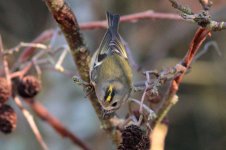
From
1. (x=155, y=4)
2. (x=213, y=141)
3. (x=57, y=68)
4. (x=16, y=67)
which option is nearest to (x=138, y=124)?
(x=57, y=68)

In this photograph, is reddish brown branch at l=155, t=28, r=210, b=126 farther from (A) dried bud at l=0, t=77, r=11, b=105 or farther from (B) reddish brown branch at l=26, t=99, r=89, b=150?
(A) dried bud at l=0, t=77, r=11, b=105

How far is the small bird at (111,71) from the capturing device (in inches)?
52.2

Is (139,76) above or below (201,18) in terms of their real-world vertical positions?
above

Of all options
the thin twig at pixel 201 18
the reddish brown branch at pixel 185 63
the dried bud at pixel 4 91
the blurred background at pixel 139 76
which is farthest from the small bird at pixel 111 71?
the blurred background at pixel 139 76

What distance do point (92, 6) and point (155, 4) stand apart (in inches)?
17.4

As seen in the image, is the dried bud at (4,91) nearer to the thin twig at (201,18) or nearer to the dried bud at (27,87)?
the dried bud at (27,87)

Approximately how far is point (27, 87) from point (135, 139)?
475 mm

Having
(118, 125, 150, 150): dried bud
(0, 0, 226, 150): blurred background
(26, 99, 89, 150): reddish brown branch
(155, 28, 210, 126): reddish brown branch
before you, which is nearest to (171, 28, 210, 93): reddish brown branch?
(155, 28, 210, 126): reddish brown branch

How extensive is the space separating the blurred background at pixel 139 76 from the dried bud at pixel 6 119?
2.08 metres

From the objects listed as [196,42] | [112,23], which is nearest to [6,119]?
[112,23]

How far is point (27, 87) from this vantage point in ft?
4.74

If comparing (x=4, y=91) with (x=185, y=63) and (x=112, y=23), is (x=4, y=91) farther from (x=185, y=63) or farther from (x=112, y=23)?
(x=185, y=63)

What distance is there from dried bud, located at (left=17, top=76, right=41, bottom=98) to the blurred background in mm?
2022

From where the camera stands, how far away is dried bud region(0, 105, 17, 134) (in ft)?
4.54
